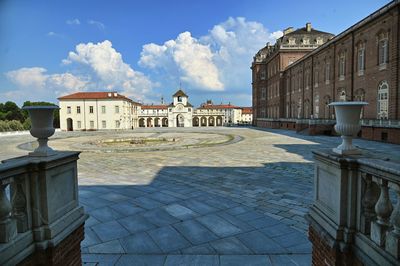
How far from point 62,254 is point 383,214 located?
350cm

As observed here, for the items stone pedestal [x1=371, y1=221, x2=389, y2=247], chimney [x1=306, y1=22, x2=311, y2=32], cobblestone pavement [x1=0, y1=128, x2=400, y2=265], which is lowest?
cobblestone pavement [x1=0, y1=128, x2=400, y2=265]

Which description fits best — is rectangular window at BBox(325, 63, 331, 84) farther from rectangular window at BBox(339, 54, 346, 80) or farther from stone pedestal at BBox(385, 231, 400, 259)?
stone pedestal at BBox(385, 231, 400, 259)

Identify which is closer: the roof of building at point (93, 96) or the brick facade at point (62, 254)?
the brick facade at point (62, 254)

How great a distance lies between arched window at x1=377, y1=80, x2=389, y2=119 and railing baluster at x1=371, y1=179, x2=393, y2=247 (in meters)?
23.2

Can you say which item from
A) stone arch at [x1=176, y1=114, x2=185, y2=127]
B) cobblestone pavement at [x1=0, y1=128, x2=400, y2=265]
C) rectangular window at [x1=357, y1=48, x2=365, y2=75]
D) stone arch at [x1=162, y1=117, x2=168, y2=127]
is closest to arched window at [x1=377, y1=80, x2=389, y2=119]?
rectangular window at [x1=357, y1=48, x2=365, y2=75]

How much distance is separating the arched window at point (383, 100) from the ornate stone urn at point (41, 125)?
Result: 2484cm

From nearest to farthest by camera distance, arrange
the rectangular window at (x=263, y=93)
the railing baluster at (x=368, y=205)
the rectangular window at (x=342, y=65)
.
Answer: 1. the railing baluster at (x=368, y=205)
2. the rectangular window at (x=342, y=65)
3. the rectangular window at (x=263, y=93)

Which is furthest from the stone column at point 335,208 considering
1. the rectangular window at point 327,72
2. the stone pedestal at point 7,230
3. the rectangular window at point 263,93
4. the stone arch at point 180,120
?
the stone arch at point 180,120

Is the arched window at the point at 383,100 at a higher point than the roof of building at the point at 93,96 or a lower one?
lower

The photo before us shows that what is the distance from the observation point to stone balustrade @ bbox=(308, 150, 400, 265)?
7.03ft

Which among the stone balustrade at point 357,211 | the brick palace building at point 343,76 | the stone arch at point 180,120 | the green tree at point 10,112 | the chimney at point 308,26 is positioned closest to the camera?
the stone balustrade at point 357,211

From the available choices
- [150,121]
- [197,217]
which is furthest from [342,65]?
[150,121]

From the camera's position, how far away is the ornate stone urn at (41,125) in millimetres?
2924

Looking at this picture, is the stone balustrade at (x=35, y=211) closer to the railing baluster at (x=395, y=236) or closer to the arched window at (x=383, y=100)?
the railing baluster at (x=395, y=236)
